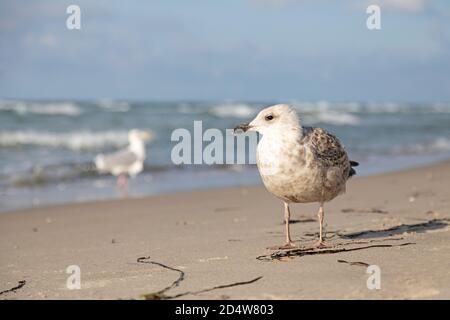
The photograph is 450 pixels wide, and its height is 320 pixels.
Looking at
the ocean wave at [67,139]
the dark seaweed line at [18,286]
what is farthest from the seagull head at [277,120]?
the ocean wave at [67,139]

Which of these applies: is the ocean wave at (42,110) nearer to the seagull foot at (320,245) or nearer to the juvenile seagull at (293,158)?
the juvenile seagull at (293,158)

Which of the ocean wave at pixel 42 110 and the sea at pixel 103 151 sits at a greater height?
the ocean wave at pixel 42 110

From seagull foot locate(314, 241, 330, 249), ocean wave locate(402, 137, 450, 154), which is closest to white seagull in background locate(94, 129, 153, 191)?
seagull foot locate(314, 241, 330, 249)

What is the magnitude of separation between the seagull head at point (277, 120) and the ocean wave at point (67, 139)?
45.4 feet

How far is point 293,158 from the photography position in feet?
14.3

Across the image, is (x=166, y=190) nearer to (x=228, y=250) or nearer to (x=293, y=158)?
(x=228, y=250)

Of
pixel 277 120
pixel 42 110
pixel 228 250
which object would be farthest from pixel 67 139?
pixel 42 110

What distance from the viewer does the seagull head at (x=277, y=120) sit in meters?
4.50

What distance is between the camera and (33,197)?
9617 mm

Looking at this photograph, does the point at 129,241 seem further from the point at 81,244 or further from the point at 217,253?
the point at 217,253

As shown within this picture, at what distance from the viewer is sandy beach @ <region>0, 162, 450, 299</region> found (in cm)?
343

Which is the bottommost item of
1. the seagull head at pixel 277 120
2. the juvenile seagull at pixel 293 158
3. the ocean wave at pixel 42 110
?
the juvenile seagull at pixel 293 158
